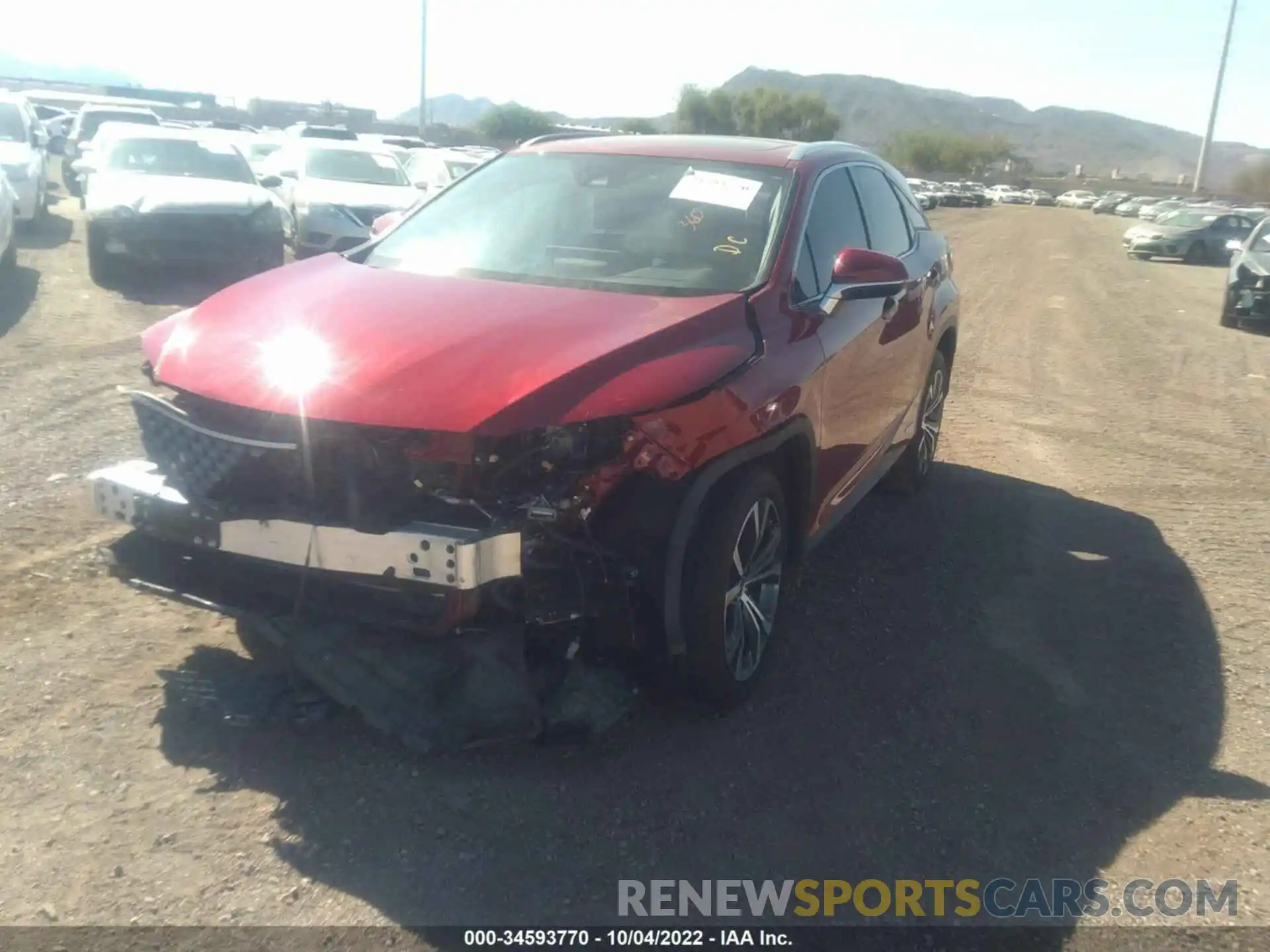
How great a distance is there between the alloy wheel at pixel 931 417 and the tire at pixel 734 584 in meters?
2.53

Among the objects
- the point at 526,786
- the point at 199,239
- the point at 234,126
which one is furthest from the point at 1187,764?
the point at 234,126

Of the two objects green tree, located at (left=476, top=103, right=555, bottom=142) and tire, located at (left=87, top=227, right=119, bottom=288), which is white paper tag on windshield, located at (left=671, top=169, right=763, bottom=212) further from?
green tree, located at (left=476, top=103, right=555, bottom=142)

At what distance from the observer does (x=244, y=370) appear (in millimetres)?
3455

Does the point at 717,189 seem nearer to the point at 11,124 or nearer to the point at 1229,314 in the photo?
the point at 1229,314

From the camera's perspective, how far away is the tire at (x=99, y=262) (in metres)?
10.8

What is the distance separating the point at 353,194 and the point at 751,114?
241 feet

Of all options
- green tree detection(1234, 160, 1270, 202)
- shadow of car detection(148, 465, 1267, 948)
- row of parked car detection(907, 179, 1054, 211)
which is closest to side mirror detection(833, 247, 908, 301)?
shadow of car detection(148, 465, 1267, 948)

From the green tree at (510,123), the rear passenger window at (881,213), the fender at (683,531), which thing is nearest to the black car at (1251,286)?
the rear passenger window at (881,213)

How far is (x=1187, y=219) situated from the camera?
26.7m

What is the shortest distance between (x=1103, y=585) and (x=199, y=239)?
8.61 metres

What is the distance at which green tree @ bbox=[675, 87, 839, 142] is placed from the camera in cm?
7894

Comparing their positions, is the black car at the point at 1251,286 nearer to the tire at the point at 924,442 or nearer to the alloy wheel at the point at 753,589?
the tire at the point at 924,442

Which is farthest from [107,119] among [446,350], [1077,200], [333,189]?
[1077,200]

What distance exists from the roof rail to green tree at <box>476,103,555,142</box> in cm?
6303
